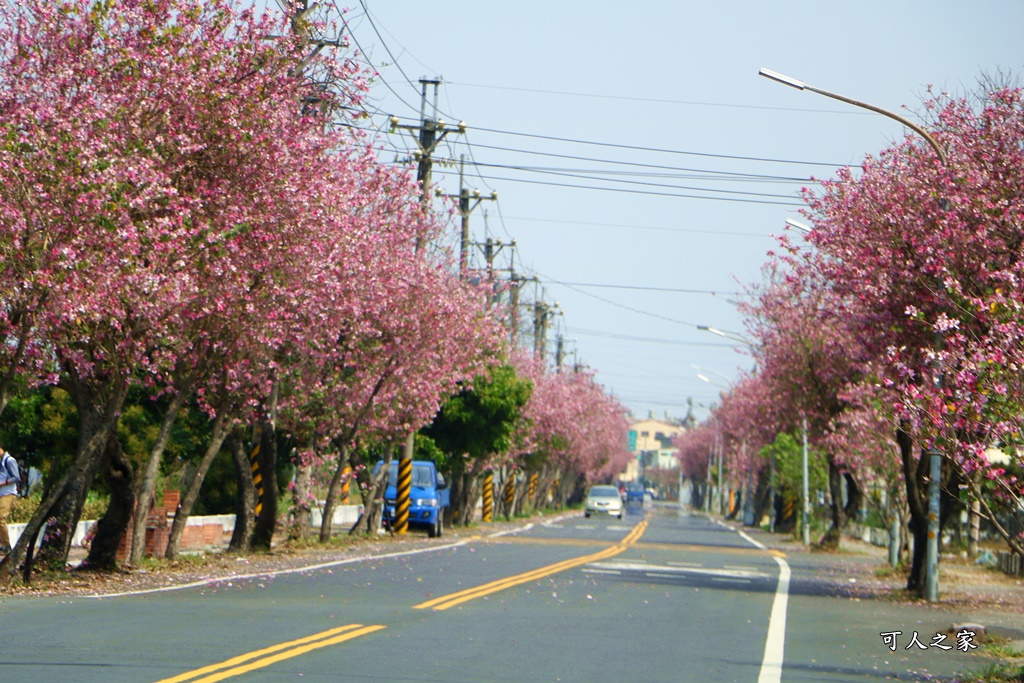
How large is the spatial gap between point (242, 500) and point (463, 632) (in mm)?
15840

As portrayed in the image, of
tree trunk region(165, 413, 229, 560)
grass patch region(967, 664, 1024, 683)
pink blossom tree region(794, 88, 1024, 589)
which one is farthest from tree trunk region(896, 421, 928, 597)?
tree trunk region(165, 413, 229, 560)

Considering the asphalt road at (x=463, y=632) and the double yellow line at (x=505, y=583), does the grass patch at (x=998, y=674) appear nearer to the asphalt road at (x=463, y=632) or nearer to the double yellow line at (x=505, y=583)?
the asphalt road at (x=463, y=632)

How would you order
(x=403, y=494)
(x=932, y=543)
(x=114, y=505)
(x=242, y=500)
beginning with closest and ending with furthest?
(x=114, y=505) < (x=932, y=543) < (x=242, y=500) < (x=403, y=494)

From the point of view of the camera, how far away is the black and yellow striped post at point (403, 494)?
134 feet

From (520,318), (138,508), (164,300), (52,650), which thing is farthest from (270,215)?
(520,318)

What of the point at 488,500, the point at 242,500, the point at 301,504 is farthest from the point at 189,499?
the point at 488,500

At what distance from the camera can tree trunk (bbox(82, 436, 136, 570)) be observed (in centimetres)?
2183

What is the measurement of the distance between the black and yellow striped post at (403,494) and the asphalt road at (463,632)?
15185 mm

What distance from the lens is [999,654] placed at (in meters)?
Result: 15.8

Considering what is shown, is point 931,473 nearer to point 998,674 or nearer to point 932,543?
point 932,543

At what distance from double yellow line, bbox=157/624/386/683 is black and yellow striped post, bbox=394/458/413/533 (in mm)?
25866

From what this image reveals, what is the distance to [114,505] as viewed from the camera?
72.7ft

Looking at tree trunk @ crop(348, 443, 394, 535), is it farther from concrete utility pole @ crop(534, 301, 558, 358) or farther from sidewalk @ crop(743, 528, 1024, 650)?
concrete utility pole @ crop(534, 301, 558, 358)

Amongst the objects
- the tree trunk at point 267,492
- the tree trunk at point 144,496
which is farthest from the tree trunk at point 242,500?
the tree trunk at point 144,496
